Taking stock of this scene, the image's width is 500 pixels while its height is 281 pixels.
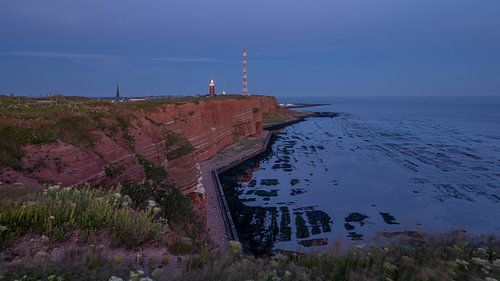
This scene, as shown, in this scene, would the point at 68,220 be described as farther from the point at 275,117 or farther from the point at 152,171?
the point at 275,117

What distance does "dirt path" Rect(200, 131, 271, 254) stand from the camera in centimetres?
2237

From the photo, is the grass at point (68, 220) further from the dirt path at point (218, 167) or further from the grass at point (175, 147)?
the grass at point (175, 147)

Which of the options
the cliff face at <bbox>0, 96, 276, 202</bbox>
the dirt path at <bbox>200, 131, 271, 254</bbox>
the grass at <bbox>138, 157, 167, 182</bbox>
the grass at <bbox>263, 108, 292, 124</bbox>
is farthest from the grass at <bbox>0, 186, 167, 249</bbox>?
the grass at <bbox>263, 108, 292, 124</bbox>

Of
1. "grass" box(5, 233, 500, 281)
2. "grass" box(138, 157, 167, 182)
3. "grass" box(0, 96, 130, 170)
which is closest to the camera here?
"grass" box(5, 233, 500, 281)

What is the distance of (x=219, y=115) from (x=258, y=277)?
53.1 m

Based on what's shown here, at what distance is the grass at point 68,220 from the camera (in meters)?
7.54

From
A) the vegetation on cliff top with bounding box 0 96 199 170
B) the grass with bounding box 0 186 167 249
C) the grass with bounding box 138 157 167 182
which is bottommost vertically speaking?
the grass with bounding box 138 157 167 182

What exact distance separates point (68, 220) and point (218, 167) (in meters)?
35.7

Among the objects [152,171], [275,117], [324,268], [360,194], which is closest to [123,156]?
[152,171]

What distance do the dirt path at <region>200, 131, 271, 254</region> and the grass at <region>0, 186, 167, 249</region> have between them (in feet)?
17.6

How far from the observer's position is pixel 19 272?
19.5 ft

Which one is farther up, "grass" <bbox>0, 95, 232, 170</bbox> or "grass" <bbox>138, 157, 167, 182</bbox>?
"grass" <bbox>0, 95, 232, 170</bbox>

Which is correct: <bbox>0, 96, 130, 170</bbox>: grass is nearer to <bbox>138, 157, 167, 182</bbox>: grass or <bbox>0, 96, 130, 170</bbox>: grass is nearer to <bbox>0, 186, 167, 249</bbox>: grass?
<bbox>138, 157, 167, 182</bbox>: grass

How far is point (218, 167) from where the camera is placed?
4369cm
